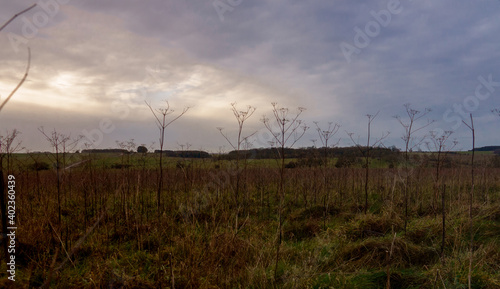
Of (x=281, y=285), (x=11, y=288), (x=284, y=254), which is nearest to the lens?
(x=11, y=288)

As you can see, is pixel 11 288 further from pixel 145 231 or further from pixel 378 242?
pixel 378 242

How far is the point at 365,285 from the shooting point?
341 cm

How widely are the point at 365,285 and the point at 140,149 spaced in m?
5.49

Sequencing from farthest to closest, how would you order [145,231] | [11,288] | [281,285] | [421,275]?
[145,231]
[421,275]
[281,285]
[11,288]

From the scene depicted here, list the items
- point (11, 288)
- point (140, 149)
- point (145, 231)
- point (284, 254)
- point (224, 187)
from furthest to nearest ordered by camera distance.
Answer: point (224, 187)
point (140, 149)
point (145, 231)
point (284, 254)
point (11, 288)

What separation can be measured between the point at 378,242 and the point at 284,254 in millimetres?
1444

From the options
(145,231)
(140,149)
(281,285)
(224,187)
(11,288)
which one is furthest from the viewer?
(224,187)

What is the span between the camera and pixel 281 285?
327 cm

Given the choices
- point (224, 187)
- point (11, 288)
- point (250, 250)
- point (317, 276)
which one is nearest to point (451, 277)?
point (317, 276)

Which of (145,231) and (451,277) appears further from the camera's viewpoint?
(145,231)

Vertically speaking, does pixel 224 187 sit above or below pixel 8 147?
below

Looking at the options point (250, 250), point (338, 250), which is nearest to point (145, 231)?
point (250, 250)

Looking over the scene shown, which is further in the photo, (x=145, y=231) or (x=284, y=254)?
(x=145, y=231)

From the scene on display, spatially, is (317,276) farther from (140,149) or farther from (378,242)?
(140,149)
